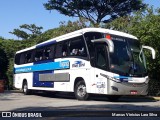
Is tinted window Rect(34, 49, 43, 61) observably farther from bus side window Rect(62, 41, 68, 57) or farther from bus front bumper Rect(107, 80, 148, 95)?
bus front bumper Rect(107, 80, 148, 95)

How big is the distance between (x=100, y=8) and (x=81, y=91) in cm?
2164

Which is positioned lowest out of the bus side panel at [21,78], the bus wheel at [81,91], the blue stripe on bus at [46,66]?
the bus wheel at [81,91]

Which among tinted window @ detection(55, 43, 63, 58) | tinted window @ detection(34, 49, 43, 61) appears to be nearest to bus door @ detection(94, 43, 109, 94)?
tinted window @ detection(55, 43, 63, 58)

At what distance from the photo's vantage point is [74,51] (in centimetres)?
1800

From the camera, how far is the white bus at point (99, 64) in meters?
16.0

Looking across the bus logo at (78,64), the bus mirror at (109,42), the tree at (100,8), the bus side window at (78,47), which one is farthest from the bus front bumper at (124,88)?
the tree at (100,8)

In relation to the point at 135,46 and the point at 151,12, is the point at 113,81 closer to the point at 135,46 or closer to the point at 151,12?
the point at 135,46

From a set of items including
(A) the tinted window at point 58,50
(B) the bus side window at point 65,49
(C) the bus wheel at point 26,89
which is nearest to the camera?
(B) the bus side window at point 65,49

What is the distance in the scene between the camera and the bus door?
16.0m

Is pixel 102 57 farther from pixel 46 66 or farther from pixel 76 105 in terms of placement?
pixel 46 66

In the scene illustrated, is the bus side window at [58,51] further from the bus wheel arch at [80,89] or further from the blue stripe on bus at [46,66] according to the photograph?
the bus wheel arch at [80,89]

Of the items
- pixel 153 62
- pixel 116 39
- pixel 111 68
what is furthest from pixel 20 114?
pixel 153 62

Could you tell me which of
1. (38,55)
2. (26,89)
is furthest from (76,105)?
(26,89)

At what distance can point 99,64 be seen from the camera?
53.6 ft
